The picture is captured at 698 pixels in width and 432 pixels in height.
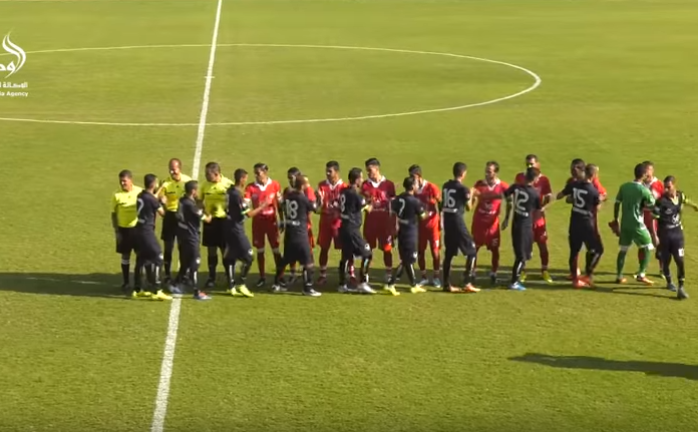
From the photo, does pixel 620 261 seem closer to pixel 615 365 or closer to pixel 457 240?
pixel 457 240

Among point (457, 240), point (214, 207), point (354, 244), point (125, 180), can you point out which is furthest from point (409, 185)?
point (125, 180)

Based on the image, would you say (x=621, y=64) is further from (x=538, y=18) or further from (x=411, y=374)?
(x=411, y=374)

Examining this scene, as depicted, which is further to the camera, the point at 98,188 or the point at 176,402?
the point at 98,188

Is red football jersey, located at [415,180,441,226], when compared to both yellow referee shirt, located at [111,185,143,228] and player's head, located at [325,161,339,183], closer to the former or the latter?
player's head, located at [325,161,339,183]

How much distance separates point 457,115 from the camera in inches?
1284

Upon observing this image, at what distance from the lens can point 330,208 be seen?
17844 mm

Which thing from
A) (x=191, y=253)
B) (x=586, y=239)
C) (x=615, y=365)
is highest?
(x=586, y=239)

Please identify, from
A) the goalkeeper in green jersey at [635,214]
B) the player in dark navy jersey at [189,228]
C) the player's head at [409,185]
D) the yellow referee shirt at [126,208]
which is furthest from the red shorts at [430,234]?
the yellow referee shirt at [126,208]

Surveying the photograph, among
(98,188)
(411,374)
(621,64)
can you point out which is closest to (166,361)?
(411,374)

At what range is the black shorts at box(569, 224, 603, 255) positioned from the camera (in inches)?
698

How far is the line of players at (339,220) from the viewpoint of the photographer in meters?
17.1

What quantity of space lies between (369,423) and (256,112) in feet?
69.4

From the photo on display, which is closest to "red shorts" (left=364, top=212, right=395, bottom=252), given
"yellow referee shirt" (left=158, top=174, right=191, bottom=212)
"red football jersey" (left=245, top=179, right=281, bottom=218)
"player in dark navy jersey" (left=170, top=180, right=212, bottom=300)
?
"red football jersey" (left=245, top=179, right=281, bottom=218)

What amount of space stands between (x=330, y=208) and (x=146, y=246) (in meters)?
2.91
